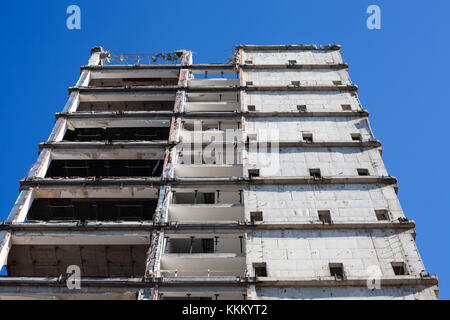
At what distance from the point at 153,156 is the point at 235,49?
17131 mm

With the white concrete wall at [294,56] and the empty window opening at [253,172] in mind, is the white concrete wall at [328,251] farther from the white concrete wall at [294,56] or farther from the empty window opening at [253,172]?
the white concrete wall at [294,56]

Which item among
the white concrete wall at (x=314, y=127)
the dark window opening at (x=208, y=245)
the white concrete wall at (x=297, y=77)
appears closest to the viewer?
the dark window opening at (x=208, y=245)

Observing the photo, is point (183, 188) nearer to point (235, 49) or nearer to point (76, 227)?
point (76, 227)

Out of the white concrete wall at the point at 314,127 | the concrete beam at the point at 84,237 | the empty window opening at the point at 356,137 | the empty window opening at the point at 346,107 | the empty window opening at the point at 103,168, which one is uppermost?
the empty window opening at the point at 346,107

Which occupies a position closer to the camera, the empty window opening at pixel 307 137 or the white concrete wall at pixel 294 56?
the empty window opening at pixel 307 137

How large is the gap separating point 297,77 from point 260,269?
2058 centimetres

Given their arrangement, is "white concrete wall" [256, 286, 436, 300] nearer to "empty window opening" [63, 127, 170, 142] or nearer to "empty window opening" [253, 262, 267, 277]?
"empty window opening" [253, 262, 267, 277]

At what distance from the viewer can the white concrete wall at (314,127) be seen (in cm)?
3403

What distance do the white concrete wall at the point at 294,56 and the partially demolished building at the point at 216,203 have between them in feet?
8.26

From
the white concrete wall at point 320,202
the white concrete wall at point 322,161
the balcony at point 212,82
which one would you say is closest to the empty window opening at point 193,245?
the white concrete wall at point 320,202

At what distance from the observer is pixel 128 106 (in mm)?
40719

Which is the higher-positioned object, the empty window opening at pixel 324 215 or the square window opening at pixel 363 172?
the square window opening at pixel 363 172

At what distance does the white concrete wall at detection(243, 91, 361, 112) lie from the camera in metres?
37.0

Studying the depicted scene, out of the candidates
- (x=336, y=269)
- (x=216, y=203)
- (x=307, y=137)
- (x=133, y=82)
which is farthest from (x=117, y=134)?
(x=336, y=269)
